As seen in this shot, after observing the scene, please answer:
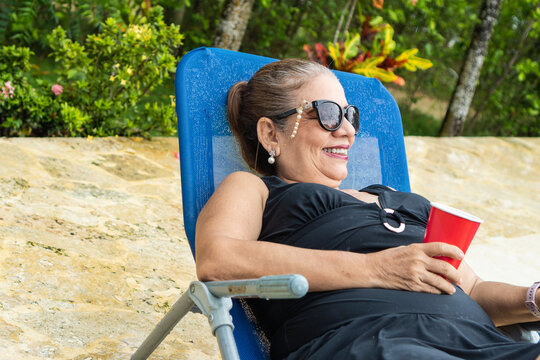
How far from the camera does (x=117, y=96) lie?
5.22 meters

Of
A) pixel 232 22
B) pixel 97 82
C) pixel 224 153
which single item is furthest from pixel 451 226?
pixel 232 22

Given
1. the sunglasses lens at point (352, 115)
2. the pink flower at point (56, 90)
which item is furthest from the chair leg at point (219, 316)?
the pink flower at point (56, 90)

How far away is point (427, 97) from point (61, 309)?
36.9ft

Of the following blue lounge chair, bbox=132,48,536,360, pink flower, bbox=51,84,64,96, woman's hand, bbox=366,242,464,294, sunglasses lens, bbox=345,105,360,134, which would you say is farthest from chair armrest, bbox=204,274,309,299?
pink flower, bbox=51,84,64,96

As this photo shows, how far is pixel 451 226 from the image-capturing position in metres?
1.55

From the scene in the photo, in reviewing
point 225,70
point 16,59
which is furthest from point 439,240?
point 16,59

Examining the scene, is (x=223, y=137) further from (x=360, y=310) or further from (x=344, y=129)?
(x=360, y=310)

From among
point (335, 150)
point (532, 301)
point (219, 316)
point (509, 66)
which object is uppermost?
point (509, 66)

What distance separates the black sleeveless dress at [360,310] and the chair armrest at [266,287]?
12.6 inches

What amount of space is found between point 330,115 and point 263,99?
11.3 inches

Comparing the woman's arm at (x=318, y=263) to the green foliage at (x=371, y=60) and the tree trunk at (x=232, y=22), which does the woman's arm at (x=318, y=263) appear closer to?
the green foliage at (x=371, y=60)

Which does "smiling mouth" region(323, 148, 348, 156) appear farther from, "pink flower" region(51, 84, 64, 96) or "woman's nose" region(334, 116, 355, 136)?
"pink flower" region(51, 84, 64, 96)

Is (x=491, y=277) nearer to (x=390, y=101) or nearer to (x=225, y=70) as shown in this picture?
(x=390, y=101)

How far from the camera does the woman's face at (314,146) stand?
216cm
